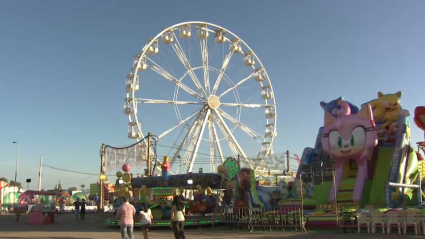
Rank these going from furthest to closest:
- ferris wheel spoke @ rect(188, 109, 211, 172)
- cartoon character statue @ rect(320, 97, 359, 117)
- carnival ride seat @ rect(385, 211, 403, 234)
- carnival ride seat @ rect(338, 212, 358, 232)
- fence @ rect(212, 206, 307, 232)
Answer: ferris wheel spoke @ rect(188, 109, 211, 172) → cartoon character statue @ rect(320, 97, 359, 117) → fence @ rect(212, 206, 307, 232) → carnival ride seat @ rect(338, 212, 358, 232) → carnival ride seat @ rect(385, 211, 403, 234)

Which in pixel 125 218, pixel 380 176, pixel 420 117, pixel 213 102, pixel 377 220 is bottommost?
pixel 377 220

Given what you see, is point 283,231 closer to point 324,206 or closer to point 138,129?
point 324,206

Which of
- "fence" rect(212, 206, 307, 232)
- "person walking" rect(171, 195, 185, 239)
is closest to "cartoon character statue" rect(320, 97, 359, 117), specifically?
"fence" rect(212, 206, 307, 232)

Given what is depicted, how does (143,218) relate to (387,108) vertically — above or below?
below

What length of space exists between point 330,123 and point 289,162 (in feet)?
62.8

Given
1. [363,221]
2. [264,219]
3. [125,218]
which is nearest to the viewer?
[125,218]

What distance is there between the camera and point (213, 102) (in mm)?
31328

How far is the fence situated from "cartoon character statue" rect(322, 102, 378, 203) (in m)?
2.98

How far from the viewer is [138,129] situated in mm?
29016

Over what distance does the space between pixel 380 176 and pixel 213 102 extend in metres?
14.8

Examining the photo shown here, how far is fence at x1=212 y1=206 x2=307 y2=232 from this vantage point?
15.2 metres

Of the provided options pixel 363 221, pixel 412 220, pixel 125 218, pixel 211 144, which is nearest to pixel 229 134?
pixel 211 144

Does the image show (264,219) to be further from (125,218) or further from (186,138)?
(186,138)

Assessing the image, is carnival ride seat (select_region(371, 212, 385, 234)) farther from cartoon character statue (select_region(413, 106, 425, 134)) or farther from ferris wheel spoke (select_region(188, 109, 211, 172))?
ferris wheel spoke (select_region(188, 109, 211, 172))
